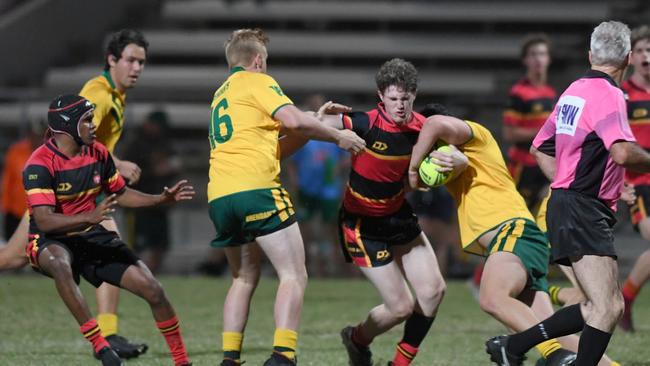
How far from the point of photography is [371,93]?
62.0 feet

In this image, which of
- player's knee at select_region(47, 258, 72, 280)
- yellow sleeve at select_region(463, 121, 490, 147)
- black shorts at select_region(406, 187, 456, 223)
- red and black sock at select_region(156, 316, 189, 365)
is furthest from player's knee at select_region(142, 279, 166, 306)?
black shorts at select_region(406, 187, 456, 223)

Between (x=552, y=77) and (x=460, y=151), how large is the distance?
11417mm

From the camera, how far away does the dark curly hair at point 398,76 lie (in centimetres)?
723

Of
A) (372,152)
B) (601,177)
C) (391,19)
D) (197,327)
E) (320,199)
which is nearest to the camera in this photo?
(601,177)

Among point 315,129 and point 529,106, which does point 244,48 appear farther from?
point 529,106

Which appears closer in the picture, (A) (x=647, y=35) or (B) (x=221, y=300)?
(A) (x=647, y=35)

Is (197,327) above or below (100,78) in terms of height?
below

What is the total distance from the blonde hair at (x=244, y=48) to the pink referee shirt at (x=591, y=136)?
71.4 inches

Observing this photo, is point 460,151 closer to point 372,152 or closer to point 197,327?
point 372,152

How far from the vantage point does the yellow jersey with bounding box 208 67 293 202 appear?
6.92 m

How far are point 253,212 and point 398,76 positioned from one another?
1.21 meters

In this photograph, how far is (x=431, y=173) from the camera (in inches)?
278

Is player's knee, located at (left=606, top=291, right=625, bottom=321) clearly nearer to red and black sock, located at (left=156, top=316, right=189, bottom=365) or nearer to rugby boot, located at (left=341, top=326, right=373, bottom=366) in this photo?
rugby boot, located at (left=341, top=326, right=373, bottom=366)

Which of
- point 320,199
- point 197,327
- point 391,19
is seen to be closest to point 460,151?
point 197,327
